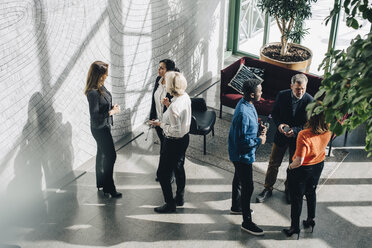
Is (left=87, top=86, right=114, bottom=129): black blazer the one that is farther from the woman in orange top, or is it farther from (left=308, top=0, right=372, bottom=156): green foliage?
(left=308, top=0, right=372, bottom=156): green foliage

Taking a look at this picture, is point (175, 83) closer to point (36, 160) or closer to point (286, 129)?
point (286, 129)

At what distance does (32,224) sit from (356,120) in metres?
4.04

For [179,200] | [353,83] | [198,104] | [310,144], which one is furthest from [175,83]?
[353,83]

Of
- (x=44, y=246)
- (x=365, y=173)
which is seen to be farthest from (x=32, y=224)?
(x=365, y=173)

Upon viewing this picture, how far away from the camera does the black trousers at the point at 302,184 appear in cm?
456

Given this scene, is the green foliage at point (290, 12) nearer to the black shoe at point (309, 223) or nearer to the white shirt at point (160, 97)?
the white shirt at point (160, 97)

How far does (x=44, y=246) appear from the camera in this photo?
4926mm

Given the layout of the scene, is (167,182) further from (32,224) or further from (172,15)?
(172,15)

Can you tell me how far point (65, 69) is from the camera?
18.1ft

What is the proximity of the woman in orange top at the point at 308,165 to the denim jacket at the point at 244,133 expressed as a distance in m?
0.44

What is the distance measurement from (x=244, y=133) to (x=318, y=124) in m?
0.72

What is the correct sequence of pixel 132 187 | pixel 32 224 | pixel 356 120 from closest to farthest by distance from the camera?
pixel 356 120 → pixel 32 224 → pixel 132 187

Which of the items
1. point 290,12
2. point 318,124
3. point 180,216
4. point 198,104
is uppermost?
point 290,12

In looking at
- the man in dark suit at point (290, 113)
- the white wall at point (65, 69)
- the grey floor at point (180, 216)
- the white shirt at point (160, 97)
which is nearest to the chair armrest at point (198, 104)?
the grey floor at point (180, 216)
